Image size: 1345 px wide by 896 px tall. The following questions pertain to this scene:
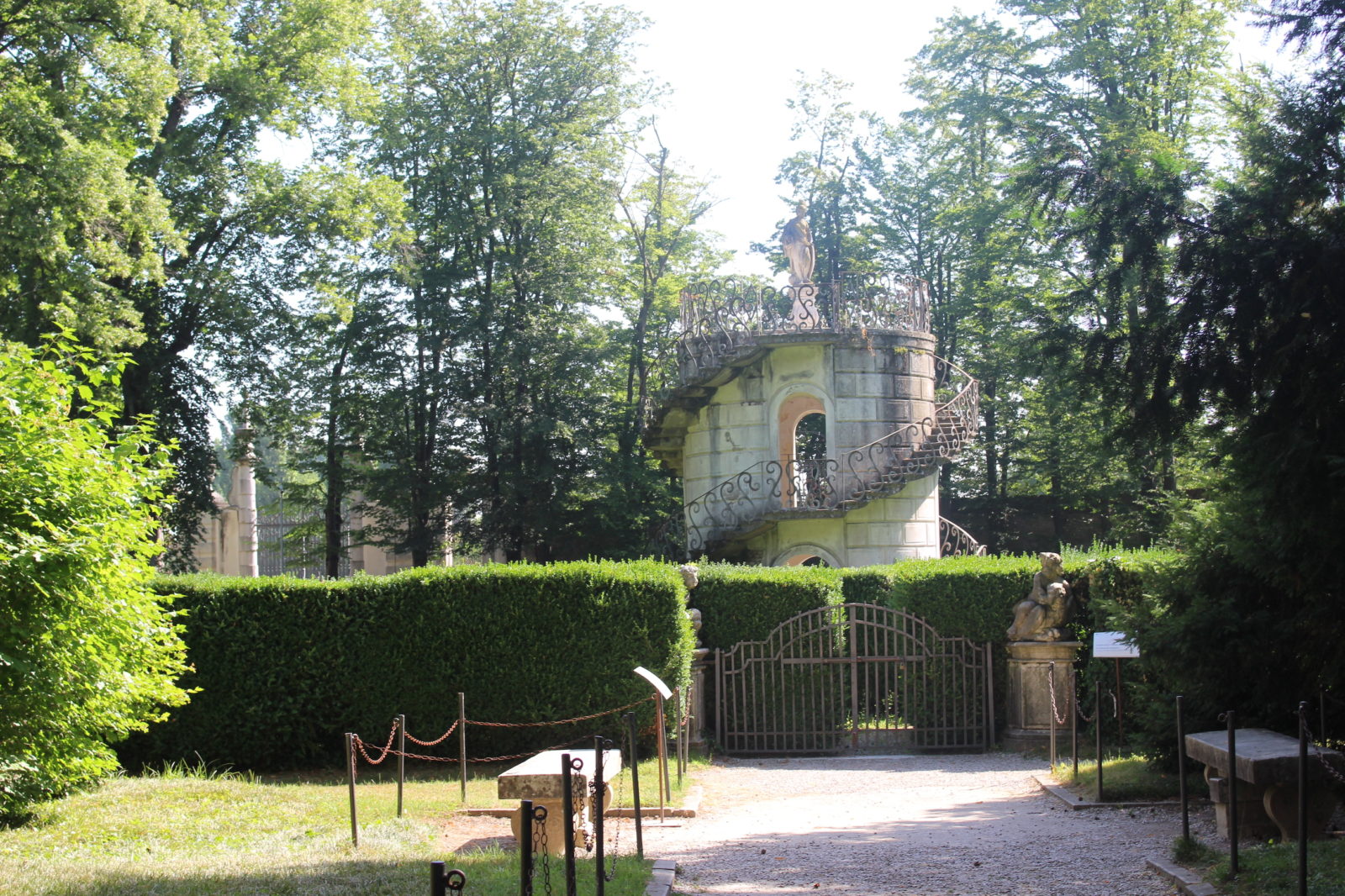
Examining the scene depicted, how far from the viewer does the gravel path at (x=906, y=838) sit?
8.12 metres

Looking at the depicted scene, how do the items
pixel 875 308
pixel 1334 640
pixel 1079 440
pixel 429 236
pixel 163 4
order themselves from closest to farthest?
pixel 1334 640, pixel 163 4, pixel 875 308, pixel 1079 440, pixel 429 236

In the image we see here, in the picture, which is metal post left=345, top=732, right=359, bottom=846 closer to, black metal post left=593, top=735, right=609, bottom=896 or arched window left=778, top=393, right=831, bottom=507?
black metal post left=593, top=735, right=609, bottom=896

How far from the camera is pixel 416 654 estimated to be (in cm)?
1382

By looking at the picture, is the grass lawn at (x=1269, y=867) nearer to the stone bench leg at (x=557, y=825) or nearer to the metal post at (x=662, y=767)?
the metal post at (x=662, y=767)

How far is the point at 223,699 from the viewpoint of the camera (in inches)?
531

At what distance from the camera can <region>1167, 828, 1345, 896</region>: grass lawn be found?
6.91 meters

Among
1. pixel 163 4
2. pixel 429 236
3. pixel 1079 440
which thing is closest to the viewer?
pixel 163 4

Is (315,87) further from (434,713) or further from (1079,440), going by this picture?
(1079,440)


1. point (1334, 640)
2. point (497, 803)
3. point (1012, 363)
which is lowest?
point (497, 803)

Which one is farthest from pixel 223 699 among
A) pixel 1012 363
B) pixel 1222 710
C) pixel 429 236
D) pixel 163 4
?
pixel 1012 363

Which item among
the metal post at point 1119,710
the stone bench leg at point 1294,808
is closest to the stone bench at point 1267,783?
the stone bench leg at point 1294,808

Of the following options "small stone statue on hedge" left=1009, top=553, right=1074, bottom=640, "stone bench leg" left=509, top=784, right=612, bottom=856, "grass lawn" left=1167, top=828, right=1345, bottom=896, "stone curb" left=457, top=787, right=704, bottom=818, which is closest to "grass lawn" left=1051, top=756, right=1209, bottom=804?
"grass lawn" left=1167, top=828, right=1345, bottom=896

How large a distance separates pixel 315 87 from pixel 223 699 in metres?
13.9

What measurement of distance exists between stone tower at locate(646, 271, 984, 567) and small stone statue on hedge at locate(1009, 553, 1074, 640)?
6919 mm
